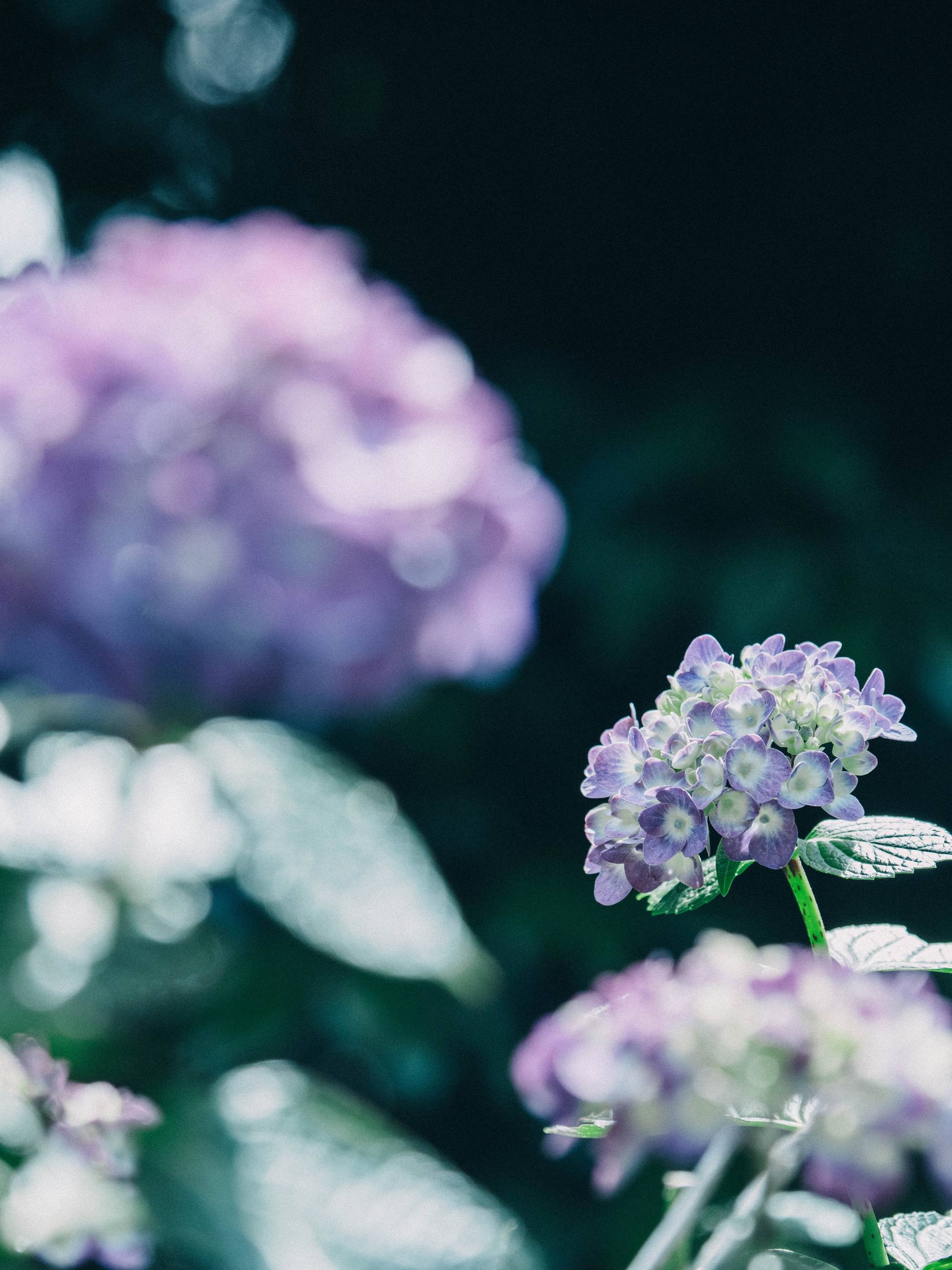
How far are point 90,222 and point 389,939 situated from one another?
4.46 feet

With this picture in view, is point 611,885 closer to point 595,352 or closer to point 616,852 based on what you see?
point 616,852

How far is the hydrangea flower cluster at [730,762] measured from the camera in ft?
0.74

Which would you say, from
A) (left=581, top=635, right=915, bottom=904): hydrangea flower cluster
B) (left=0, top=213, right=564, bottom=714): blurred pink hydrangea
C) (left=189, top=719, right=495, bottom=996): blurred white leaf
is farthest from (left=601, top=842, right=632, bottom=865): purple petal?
(left=0, top=213, right=564, bottom=714): blurred pink hydrangea

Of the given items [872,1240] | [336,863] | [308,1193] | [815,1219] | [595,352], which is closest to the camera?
[872,1240]

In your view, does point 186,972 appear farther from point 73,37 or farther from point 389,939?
point 73,37

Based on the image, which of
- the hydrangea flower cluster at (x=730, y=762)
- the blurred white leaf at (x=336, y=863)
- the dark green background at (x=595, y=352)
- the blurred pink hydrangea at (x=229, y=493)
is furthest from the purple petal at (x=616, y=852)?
the dark green background at (x=595, y=352)

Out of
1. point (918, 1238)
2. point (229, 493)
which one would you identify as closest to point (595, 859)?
point (918, 1238)

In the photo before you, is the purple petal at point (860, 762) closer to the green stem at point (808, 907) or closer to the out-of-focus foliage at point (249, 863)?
the green stem at point (808, 907)

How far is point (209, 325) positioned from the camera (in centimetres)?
62

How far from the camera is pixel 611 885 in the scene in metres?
0.25

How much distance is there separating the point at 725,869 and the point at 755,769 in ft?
0.09

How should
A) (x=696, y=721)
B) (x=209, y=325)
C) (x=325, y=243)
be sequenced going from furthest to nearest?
(x=325, y=243) < (x=209, y=325) < (x=696, y=721)

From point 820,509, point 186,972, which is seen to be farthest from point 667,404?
point 186,972

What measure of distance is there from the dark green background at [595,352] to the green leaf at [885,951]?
68cm
